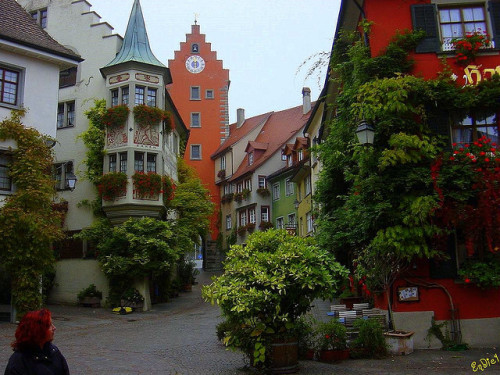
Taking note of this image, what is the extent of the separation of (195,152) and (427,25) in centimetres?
4198

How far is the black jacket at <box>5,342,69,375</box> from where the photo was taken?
439 centimetres

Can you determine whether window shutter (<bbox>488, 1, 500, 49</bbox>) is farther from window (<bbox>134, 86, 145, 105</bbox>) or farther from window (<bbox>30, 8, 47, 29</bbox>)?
window (<bbox>30, 8, 47, 29</bbox>)

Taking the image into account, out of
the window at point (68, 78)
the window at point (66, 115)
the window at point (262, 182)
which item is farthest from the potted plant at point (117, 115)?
the window at point (262, 182)

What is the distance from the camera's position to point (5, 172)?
60.7 feet

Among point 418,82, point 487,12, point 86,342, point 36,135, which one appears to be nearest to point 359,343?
point 418,82

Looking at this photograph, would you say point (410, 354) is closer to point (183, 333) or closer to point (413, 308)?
point (413, 308)

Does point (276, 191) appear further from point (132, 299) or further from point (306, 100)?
point (132, 299)

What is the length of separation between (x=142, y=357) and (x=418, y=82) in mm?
8997

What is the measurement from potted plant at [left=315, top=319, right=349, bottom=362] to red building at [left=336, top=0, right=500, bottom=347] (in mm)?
2276

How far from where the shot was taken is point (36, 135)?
62.2 ft

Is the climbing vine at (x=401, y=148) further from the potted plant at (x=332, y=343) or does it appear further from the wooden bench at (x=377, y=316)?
the potted plant at (x=332, y=343)

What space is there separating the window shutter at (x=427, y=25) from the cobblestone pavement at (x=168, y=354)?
7403 millimetres

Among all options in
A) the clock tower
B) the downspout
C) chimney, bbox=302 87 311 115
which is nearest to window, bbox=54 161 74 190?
the downspout

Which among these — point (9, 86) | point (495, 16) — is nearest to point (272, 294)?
point (495, 16)
